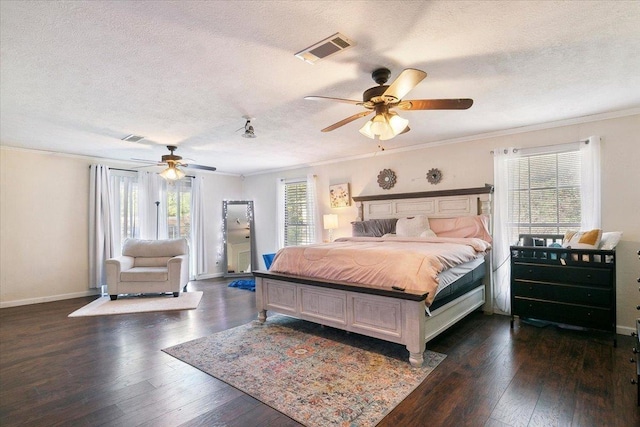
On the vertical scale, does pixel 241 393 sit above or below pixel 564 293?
below

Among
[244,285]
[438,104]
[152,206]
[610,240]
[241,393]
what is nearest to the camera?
[241,393]

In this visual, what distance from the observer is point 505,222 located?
4332mm

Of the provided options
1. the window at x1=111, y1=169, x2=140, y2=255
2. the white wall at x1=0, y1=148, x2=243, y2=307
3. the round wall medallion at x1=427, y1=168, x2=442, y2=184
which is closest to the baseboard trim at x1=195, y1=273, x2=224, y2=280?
the window at x1=111, y1=169, x2=140, y2=255

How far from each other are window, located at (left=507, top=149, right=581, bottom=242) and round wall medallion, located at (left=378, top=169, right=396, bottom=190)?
1.76 meters

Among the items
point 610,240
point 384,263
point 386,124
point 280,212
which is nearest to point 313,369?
point 384,263

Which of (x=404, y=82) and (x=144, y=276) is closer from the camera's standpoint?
(x=404, y=82)

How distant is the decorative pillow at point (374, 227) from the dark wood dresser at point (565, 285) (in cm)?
183

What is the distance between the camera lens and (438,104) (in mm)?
2484

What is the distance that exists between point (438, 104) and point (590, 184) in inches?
103

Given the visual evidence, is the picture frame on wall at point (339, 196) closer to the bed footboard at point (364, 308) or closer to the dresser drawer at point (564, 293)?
the bed footboard at point (364, 308)

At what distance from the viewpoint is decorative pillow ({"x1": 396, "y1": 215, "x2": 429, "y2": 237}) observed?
4754 mm

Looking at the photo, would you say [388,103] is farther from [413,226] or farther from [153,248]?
[153,248]

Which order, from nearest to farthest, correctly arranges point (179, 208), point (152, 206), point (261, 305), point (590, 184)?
point (590, 184) → point (261, 305) → point (152, 206) → point (179, 208)

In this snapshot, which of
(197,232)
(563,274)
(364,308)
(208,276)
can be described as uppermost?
(197,232)
